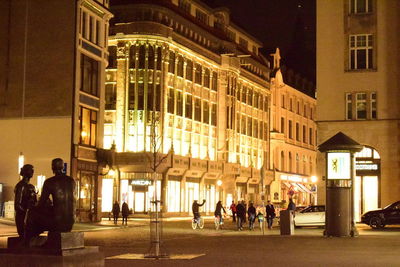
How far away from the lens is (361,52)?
163 ft

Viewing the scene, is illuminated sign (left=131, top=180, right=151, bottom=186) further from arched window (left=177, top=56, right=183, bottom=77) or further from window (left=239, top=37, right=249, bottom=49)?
window (left=239, top=37, right=249, bottom=49)

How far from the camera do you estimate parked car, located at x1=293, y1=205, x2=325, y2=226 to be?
4381 cm

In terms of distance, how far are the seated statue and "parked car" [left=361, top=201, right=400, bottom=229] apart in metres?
31.1

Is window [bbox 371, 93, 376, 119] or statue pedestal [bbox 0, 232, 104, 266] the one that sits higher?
window [bbox 371, 93, 376, 119]

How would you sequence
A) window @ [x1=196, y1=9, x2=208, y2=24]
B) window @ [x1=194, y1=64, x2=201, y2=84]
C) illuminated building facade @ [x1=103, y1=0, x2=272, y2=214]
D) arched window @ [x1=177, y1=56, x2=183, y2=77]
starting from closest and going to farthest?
1. illuminated building facade @ [x1=103, y1=0, x2=272, y2=214]
2. arched window @ [x1=177, y1=56, x2=183, y2=77]
3. window @ [x1=194, y1=64, x2=201, y2=84]
4. window @ [x1=196, y1=9, x2=208, y2=24]

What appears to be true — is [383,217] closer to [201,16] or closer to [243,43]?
[201,16]

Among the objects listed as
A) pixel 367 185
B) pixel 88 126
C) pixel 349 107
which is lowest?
pixel 367 185

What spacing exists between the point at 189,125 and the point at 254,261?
53.5 meters

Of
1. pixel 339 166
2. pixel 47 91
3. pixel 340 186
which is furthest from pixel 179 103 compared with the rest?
pixel 340 186

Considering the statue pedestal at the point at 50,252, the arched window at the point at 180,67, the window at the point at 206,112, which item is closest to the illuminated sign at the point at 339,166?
the statue pedestal at the point at 50,252

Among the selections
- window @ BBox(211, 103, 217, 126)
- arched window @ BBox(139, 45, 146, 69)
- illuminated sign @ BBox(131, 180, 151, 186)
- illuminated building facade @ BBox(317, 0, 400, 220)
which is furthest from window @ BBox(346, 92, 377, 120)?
window @ BBox(211, 103, 217, 126)

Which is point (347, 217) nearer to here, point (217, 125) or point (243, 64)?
point (217, 125)

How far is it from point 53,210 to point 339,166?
75.9 feet

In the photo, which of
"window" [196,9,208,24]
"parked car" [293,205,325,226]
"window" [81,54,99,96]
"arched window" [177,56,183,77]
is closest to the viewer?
"parked car" [293,205,325,226]
